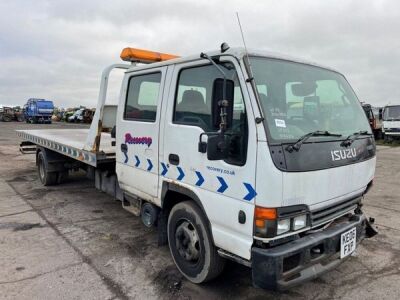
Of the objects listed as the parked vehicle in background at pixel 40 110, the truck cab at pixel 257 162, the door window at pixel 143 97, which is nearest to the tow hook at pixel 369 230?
the truck cab at pixel 257 162

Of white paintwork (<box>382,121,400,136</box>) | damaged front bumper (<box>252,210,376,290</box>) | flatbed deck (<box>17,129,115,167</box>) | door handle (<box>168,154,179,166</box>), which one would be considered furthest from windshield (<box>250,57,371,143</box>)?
white paintwork (<box>382,121,400,136</box>)

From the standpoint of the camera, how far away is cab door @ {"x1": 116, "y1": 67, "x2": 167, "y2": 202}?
3754mm

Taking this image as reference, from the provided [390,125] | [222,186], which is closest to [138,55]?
[222,186]

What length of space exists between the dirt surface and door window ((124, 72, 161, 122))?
162 cm

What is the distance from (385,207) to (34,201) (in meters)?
6.33

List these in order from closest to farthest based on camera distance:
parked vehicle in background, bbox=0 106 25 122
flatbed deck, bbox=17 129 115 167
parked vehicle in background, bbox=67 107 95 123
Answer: flatbed deck, bbox=17 129 115 167 < parked vehicle in background, bbox=67 107 95 123 < parked vehicle in background, bbox=0 106 25 122

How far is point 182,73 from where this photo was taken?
135 inches

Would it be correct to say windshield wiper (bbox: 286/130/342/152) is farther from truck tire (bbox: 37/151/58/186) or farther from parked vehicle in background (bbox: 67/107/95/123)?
parked vehicle in background (bbox: 67/107/95/123)

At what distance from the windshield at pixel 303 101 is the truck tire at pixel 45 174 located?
19.4 feet

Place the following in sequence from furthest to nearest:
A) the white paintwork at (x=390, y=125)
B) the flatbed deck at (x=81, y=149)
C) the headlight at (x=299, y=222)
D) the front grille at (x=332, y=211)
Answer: the white paintwork at (x=390, y=125), the flatbed deck at (x=81, y=149), the front grille at (x=332, y=211), the headlight at (x=299, y=222)

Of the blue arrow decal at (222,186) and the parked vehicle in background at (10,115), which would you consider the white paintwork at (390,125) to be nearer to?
the blue arrow decal at (222,186)

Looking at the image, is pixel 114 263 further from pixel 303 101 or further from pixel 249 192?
pixel 303 101

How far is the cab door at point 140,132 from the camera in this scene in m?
3.75

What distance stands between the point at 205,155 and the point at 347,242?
1.46 meters
